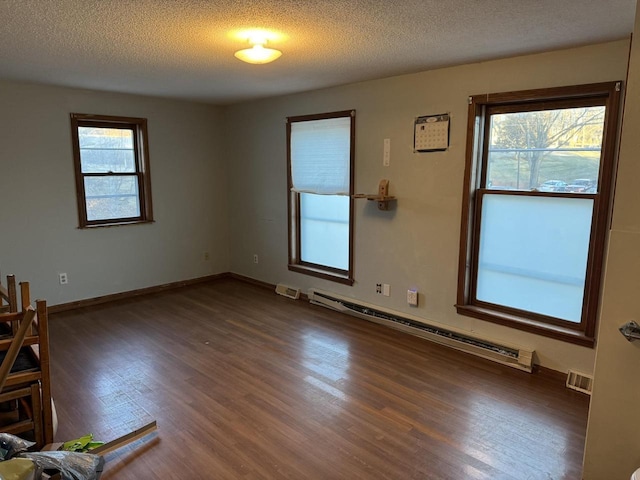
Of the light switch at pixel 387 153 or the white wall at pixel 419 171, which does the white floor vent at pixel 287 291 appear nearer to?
the white wall at pixel 419 171

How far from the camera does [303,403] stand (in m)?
2.76

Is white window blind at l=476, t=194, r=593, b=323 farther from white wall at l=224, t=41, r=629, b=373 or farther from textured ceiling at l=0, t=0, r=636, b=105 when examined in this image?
textured ceiling at l=0, t=0, r=636, b=105

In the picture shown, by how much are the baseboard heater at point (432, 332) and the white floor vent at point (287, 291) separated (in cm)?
23

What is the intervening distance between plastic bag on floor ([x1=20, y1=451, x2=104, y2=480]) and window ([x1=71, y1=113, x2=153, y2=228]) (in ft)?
10.8

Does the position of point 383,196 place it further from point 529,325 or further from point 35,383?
point 35,383

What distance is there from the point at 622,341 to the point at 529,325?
1.39 meters

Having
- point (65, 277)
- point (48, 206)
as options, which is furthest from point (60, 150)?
point (65, 277)

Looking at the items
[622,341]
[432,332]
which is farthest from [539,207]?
[622,341]

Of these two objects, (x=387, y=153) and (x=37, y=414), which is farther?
(x=387, y=153)

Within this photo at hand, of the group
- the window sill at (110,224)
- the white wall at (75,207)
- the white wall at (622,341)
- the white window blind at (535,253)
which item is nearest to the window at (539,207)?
the white window blind at (535,253)

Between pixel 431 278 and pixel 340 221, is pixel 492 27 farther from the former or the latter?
pixel 340 221

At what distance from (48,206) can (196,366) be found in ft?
8.15

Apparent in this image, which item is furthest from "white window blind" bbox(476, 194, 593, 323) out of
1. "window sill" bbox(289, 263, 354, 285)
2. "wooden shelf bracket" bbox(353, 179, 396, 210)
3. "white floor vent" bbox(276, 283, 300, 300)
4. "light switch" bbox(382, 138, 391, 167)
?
"white floor vent" bbox(276, 283, 300, 300)

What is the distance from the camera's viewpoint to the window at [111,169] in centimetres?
456
